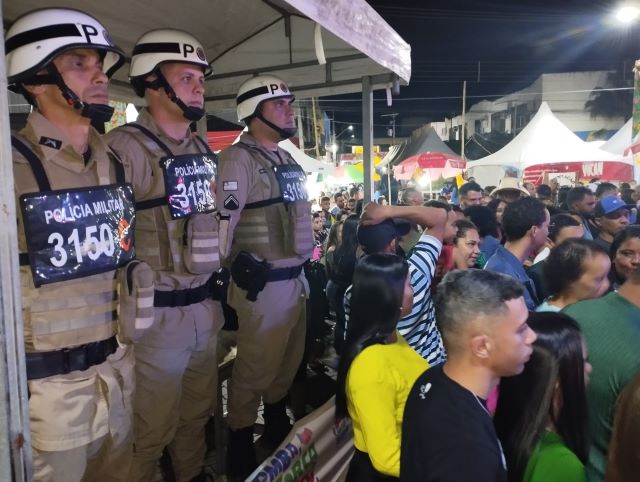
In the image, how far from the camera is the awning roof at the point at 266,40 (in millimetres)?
2988

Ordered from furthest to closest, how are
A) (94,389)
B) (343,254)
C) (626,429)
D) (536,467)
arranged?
1. (343,254)
2. (94,389)
3. (536,467)
4. (626,429)

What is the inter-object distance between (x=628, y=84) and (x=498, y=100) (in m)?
12.6

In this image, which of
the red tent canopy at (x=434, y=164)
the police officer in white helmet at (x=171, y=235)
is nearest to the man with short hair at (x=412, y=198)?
the police officer in white helmet at (x=171, y=235)

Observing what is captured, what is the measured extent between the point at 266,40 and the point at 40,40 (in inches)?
105

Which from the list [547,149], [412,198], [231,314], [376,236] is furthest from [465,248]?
[547,149]

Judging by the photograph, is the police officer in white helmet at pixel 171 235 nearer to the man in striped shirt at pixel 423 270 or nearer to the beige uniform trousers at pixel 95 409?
the beige uniform trousers at pixel 95 409

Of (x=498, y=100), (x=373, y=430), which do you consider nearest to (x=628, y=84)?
(x=498, y=100)

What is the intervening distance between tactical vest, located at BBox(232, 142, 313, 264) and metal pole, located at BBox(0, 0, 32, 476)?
6.46ft

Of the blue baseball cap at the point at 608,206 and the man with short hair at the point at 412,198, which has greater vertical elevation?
the man with short hair at the point at 412,198

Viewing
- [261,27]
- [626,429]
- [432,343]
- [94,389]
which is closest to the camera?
[626,429]

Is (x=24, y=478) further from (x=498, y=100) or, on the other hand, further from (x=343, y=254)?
(x=498, y=100)

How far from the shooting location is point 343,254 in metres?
3.70

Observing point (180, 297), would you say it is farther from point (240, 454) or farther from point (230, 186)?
point (240, 454)

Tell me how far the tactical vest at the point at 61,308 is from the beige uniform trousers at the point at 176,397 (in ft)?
2.00
